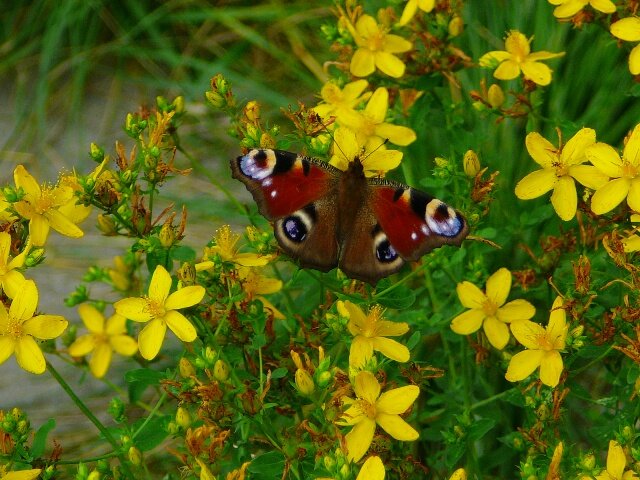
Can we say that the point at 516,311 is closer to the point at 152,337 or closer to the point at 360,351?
the point at 360,351

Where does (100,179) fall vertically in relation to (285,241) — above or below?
above

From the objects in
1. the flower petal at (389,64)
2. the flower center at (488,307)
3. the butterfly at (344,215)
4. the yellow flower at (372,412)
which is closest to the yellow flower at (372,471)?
the yellow flower at (372,412)

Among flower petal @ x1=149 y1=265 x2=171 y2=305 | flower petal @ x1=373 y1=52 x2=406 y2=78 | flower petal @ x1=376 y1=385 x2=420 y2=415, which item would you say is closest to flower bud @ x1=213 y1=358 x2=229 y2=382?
flower petal @ x1=149 y1=265 x2=171 y2=305

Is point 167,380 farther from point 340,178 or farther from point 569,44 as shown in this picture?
point 569,44

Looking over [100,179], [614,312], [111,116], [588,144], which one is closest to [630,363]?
[614,312]

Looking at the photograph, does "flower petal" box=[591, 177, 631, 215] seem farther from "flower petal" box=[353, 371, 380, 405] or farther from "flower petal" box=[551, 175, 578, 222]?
"flower petal" box=[353, 371, 380, 405]

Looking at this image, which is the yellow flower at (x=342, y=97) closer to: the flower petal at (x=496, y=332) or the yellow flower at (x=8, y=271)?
the flower petal at (x=496, y=332)

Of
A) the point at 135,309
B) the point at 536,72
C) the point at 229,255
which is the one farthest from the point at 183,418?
the point at 536,72
